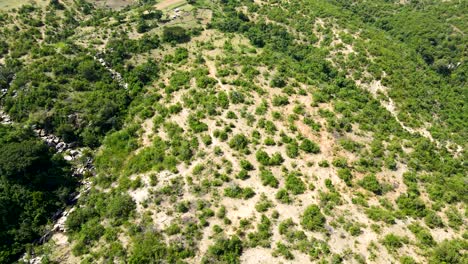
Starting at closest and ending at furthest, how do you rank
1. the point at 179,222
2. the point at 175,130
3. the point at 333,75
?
the point at 179,222 < the point at 175,130 < the point at 333,75

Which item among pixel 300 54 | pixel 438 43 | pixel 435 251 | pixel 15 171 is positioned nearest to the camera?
pixel 435 251

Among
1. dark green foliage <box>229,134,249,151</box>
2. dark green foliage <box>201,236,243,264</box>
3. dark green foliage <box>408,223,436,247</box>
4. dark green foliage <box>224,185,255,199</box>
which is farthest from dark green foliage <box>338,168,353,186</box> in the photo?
dark green foliage <box>201,236,243,264</box>

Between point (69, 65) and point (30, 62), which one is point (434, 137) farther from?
point (30, 62)

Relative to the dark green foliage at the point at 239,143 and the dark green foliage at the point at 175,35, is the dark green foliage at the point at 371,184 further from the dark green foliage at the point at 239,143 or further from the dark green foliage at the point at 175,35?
the dark green foliage at the point at 175,35

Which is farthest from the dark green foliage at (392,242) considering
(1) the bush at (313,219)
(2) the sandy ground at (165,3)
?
(2) the sandy ground at (165,3)

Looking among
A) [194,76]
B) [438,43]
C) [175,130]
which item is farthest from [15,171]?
[438,43]

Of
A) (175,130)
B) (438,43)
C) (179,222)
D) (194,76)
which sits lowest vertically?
(179,222)

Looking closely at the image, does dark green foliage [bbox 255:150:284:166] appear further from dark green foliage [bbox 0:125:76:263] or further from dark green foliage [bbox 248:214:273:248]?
dark green foliage [bbox 0:125:76:263]
